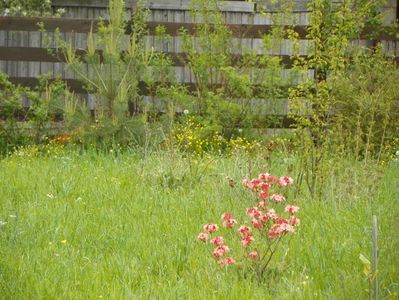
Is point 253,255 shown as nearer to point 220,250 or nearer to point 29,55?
point 220,250

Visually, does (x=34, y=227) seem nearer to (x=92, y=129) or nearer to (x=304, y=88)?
(x=304, y=88)

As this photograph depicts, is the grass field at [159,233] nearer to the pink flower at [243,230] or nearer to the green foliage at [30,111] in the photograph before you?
the pink flower at [243,230]

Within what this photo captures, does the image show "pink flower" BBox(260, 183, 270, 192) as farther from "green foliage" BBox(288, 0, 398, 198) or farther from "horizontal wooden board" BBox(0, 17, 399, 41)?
"horizontal wooden board" BBox(0, 17, 399, 41)

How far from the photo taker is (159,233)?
5957 mm

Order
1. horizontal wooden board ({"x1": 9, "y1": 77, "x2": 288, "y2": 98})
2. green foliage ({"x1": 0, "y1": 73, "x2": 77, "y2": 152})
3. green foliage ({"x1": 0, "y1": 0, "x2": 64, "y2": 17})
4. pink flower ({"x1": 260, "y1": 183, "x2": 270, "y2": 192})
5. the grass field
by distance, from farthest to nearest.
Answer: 1. green foliage ({"x1": 0, "y1": 0, "x2": 64, "y2": 17})
2. horizontal wooden board ({"x1": 9, "y1": 77, "x2": 288, "y2": 98})
3. green foliage ({"x1": 0, "y1": 73, "x2": 77, "y2": 152})
4. pink flower ({"x1": 260, "y1": 183, "x2": 270, "y2": 192})
5. the grass field

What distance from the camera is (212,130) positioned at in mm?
10617

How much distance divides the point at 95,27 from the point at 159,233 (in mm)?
6458

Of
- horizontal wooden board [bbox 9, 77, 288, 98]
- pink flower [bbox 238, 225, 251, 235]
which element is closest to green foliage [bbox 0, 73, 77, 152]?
horizontal wooden board [bbox 9, 77, 288, 98]

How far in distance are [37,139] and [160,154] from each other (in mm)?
2495

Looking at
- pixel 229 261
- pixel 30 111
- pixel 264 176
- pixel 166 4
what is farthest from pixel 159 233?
pixel 166 4

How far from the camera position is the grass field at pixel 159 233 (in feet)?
15.3

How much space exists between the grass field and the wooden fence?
323cm

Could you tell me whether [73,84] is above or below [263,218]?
above

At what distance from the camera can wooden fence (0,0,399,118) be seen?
11633 mm
